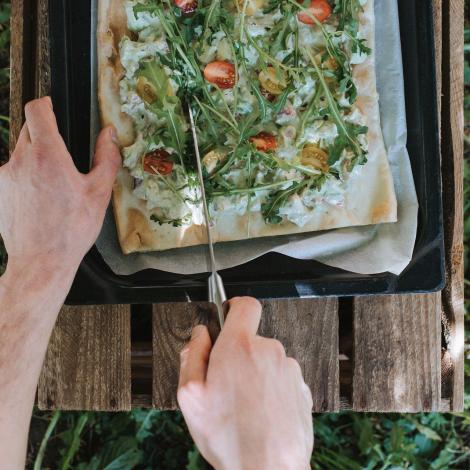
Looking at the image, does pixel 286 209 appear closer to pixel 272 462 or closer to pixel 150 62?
pixel 150 62

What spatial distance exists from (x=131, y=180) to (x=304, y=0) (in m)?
0.79

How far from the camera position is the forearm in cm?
174

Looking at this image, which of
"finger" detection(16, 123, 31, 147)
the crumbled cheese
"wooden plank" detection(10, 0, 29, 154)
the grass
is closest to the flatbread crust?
the crumbled cheese

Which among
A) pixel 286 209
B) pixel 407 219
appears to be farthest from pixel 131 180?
pixel 407 219

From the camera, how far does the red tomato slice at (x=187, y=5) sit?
1959 mm

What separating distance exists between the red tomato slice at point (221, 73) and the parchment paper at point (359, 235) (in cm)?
37

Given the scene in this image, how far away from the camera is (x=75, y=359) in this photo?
2197 mm

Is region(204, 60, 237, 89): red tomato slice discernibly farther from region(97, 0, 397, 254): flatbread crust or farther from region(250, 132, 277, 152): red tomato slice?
region(97, 0, 397, 254): flatbread crust

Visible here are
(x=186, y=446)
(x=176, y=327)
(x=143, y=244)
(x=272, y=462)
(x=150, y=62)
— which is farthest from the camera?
(x=186, y=446)

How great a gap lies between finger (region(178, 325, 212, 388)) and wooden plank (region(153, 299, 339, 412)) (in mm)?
697

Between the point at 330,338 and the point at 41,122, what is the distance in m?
1.18

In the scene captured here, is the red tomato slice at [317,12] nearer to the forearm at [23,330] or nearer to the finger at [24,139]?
the finger at [24,139]

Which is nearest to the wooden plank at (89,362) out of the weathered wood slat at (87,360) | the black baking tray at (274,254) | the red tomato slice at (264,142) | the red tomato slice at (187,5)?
Answer: the weathered wood slat at (87,360)

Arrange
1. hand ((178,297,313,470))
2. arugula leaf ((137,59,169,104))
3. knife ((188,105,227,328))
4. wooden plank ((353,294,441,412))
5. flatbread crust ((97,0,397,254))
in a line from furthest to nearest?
wooden plank ((353,294,441,412)) < flatbread crust ((97,0,397,254)) < arugula leaf ((137,59,169,104)) < knife ((188,105,227,328)) < hand ((178,297,313,470))
